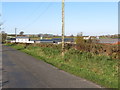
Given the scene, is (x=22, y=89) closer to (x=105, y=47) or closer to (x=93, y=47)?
(x=105, y=47)

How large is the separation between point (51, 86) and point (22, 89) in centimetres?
121

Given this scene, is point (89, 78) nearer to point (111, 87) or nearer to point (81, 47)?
point (111, 87)

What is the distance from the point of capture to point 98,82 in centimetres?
962

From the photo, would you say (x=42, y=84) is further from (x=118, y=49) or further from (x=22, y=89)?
(x=118, y=49)

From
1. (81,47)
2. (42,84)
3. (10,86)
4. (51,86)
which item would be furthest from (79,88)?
(81,47)

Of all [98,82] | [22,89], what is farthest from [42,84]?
[98,82]

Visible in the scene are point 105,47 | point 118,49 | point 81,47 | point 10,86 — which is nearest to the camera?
point 10,86

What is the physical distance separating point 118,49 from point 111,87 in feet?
44.8

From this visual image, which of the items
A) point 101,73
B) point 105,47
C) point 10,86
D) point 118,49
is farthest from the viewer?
point 105,47

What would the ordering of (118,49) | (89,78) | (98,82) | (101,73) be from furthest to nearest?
(118,49) < (101,73) < (89,78) < (98,82)

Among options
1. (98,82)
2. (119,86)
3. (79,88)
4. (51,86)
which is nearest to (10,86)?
(51,86)

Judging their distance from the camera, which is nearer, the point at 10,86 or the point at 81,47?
the point at 10,86

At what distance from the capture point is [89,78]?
35.0 feet

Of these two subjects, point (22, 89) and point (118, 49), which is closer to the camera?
point (22, 89)
